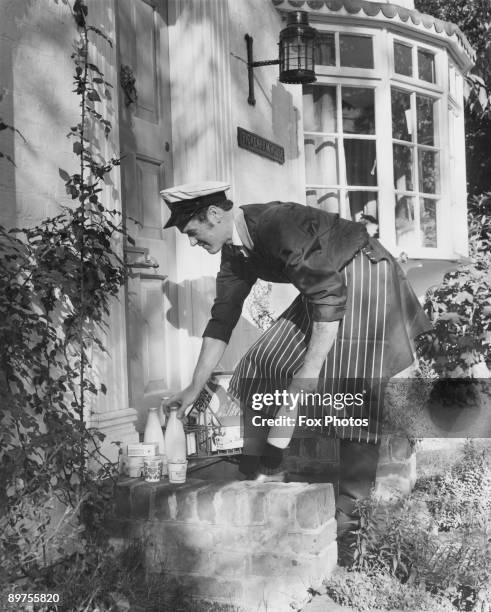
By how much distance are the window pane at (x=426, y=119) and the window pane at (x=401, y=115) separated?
18 centimetres

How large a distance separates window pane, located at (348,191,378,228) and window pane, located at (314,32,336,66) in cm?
110

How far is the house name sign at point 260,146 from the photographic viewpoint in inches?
202

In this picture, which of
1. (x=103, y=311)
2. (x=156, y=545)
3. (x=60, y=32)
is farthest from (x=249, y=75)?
(x=156, y=545)

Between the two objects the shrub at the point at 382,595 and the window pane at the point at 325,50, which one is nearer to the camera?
the shrub at the point at 382,595

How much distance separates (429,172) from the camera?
737 cm

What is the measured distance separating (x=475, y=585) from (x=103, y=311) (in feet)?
6.13

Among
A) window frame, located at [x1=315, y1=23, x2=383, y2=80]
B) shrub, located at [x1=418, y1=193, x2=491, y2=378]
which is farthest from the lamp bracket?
shrub, located at [x1=418, y1=193, x2=491, y2=378]

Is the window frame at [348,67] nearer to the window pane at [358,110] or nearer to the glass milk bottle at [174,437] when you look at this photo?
the window pane at [358,110]

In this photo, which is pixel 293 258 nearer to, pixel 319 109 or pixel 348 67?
pixel 319 109

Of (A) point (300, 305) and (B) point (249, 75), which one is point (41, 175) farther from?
(B) point (249, 75)

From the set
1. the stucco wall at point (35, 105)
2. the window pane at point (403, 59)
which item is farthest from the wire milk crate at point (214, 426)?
the window pane at point (403, 59)

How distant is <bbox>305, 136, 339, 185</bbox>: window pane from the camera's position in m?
6.61

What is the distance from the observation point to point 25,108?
10.5 feet

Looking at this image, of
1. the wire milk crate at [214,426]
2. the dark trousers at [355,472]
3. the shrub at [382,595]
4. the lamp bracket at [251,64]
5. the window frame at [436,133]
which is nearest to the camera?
the shrub at [382,595]
